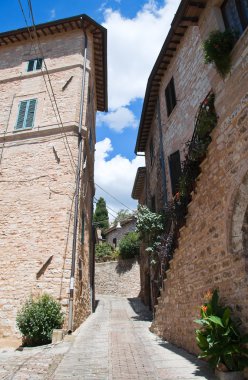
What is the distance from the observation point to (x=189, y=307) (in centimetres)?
634

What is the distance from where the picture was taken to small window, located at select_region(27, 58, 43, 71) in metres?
14.0

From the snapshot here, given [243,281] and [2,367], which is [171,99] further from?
[2,367]

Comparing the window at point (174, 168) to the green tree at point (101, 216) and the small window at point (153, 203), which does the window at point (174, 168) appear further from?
the green tree at point (101, 216)

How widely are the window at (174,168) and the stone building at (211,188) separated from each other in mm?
110

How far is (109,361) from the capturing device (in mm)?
5555

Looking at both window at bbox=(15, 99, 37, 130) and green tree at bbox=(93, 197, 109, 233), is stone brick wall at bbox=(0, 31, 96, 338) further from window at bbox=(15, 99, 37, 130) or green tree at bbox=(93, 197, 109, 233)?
green tree at bbox=(93, 197, 109, 233)

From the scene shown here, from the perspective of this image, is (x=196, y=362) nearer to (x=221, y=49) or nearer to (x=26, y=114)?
(x=221, y=49)

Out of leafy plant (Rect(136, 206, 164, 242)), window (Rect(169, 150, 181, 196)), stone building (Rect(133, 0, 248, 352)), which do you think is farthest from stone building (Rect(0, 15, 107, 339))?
stone building (Rect(133, 0, 248, 352))

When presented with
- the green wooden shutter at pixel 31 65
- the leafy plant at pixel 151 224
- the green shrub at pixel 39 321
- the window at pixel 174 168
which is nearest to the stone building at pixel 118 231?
the green wooden shutter at pixel 31 65

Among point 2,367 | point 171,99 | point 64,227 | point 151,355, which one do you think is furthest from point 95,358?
point 171,99

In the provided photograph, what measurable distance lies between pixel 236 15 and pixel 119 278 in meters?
22.2

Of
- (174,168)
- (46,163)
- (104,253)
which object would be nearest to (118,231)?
(104,253)

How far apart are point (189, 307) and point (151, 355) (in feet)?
4.23

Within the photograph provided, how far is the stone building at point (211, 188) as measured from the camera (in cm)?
457
